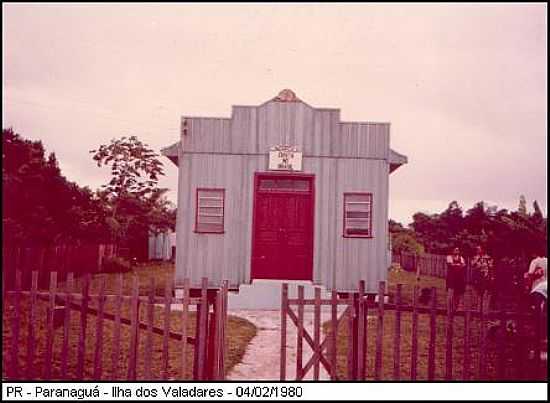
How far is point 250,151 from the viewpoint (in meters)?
12.8

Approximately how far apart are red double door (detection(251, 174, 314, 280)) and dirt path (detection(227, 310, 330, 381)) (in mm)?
1700

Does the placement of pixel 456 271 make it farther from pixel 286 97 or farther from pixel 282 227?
pixel 286 97

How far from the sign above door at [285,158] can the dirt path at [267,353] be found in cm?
355

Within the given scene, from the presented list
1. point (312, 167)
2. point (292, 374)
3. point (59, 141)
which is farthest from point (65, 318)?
point (312, 167)

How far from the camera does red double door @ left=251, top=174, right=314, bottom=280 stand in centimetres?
1298

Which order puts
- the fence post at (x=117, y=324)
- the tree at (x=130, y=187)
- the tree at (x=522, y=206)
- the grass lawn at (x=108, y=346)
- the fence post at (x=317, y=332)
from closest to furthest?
the fence post at (x=117, y=324) < the fence post at (x=317, y=332) < the grass lawn at (x=108, y=346) < the tree at (x=522, y=206) < the tree at (x=130, y=187)

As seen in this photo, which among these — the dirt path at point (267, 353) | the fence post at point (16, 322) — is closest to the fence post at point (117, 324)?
the fence post at point (16, 322)

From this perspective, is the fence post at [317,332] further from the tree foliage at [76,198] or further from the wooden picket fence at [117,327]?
the tree foliage at [76,198]

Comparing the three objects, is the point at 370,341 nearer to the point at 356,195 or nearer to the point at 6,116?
the point at 356,195

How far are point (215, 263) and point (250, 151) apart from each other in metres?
2.85

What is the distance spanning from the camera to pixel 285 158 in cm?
1276

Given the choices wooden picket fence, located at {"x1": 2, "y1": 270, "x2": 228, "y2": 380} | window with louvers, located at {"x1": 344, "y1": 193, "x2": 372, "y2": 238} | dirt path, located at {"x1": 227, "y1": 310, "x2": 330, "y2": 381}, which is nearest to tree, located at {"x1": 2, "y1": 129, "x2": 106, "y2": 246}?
wooden picket fence, located at {"x1": 2, "y1": 270, "x2": 228, "y2": 380}

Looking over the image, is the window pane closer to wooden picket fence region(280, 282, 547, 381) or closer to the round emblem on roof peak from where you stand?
the round emblem on roof peak

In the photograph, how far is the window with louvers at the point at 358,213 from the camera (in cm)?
1284
